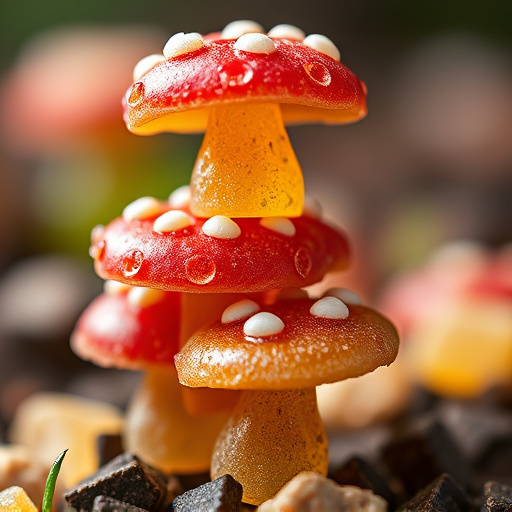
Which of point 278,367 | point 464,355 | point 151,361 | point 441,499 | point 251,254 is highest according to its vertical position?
point 251,254

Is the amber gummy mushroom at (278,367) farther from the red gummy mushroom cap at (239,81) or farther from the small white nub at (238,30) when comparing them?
the small white nub at (238,30)

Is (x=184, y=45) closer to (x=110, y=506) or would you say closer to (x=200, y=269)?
(x=200, y=269)

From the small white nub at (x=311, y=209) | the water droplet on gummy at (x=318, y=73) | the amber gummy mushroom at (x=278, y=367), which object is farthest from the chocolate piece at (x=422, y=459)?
the water droplet on gummy at (x=318, y=73)

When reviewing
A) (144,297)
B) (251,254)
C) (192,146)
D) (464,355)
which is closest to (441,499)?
(251,254)

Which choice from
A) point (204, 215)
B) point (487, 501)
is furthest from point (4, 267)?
point (487, 501)

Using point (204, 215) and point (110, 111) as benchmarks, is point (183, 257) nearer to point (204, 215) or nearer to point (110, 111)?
point (204, 215)
